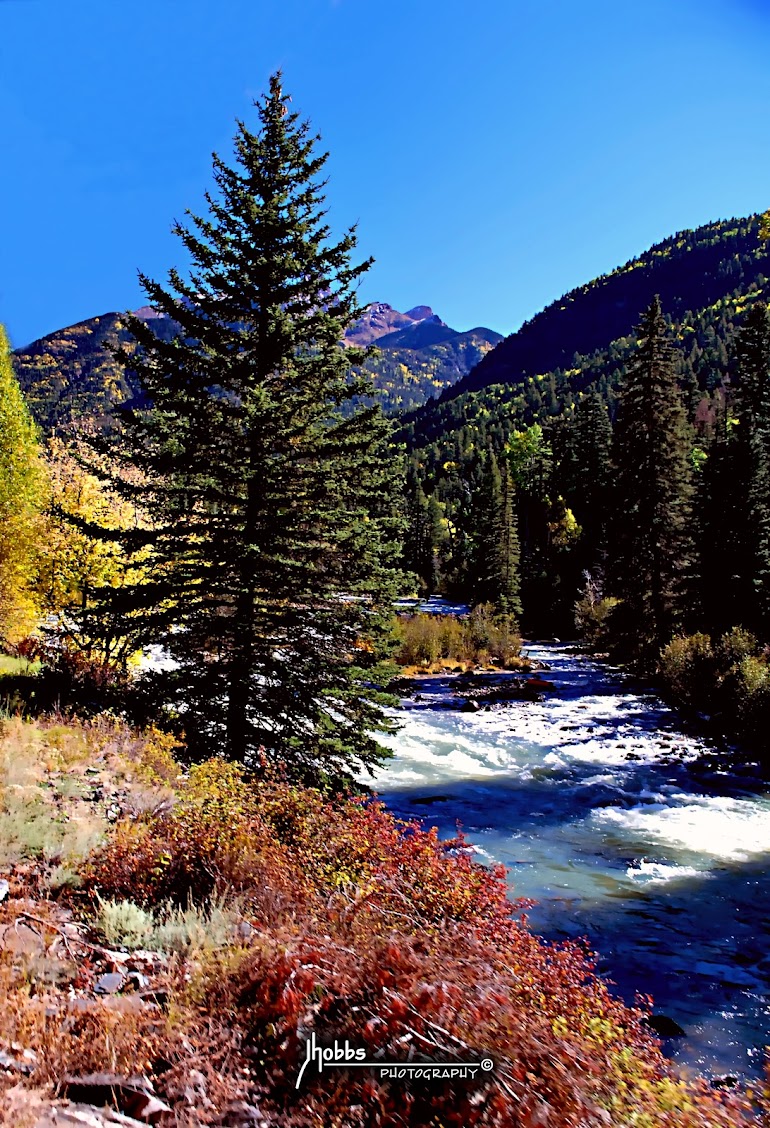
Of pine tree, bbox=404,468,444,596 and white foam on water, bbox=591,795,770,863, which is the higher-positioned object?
pine tree, bbox=404,468,444,596

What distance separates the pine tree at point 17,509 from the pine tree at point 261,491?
678cm

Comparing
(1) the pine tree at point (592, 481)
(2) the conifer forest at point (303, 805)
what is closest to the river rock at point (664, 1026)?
(2) the conifer forest at point (303, 805)

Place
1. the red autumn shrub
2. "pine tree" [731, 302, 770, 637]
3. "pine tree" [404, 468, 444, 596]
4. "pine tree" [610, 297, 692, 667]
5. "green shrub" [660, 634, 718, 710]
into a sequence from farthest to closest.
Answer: "pine tree" [404, 468, 444, 596]
"pine tree" [610, 297, 692, 667]
"pine tree" [731, 302, 770, 637]
"green shrub" [660, 634, 718, 710]
the red autumn shrub

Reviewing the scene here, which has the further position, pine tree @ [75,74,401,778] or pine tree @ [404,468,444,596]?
pine tree @ [404,468,444,596]

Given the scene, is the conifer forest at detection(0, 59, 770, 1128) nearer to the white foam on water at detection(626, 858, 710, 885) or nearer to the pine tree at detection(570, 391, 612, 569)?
the white foam on water at detection(626, 858, 710, 885)

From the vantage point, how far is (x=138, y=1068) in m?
3.59

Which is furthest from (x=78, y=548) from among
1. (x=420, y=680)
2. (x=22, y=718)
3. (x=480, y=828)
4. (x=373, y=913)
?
(x=420, y=680)

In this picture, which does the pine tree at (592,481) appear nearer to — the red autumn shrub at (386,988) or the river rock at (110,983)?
the red autumn shrub at (386,988)

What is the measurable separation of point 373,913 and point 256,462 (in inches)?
298

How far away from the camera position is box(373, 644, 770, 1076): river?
7957 mm

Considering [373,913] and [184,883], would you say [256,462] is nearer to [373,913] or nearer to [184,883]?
[184,883]

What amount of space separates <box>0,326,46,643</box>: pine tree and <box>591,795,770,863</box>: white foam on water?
1556cm

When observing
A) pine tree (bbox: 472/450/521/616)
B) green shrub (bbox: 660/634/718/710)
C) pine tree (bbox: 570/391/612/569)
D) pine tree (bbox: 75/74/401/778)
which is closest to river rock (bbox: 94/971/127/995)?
pine tree (bbox: 75/74/401/778)

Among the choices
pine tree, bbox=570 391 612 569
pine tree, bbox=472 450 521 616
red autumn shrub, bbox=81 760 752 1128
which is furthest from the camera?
pine tree, bbox=570 391 612 569
